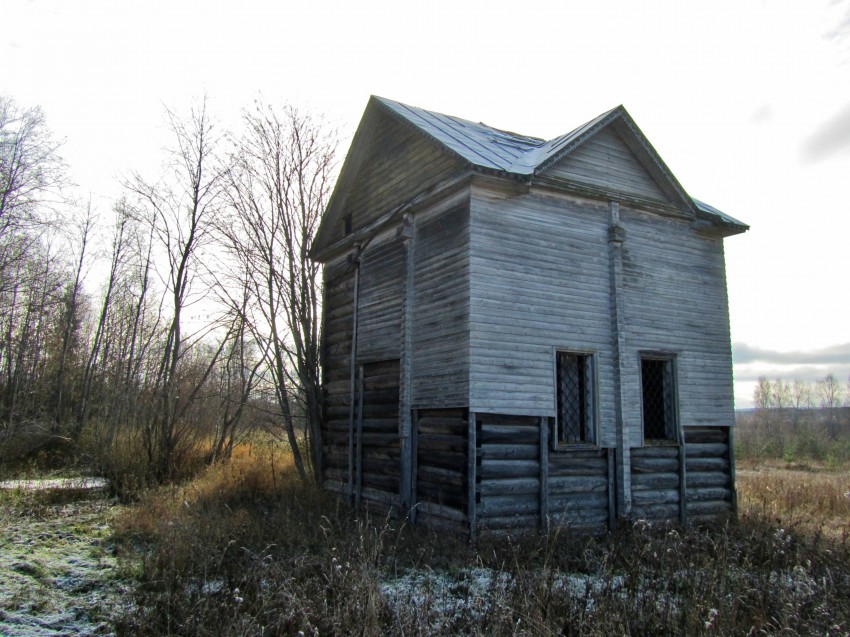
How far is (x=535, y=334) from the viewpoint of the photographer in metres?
9.84

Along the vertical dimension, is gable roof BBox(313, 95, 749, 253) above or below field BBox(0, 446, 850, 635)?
above

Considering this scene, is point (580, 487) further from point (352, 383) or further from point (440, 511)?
point (352, 383)

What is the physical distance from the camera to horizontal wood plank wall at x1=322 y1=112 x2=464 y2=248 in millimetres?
11055

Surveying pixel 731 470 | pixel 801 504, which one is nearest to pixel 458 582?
pixel 731 470

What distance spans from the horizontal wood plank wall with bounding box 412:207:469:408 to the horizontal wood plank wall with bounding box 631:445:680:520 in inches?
143

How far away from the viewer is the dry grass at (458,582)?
539 cm

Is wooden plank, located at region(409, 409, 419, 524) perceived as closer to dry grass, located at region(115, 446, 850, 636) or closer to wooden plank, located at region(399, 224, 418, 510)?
wooden plank, located at region(399, 224, 418, 510)

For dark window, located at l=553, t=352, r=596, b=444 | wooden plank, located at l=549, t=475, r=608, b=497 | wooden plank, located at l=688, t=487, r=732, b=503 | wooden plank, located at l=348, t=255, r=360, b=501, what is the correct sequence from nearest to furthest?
wooden plank, located at l=549, t=475, r=608, b=497 → dark window, located at l=553, t=352, r=596, b=444 → wooden plank, located at l=688, t=487, r=732, b=503 → wooden plank, located at l=348, t=255, r=360, b=501

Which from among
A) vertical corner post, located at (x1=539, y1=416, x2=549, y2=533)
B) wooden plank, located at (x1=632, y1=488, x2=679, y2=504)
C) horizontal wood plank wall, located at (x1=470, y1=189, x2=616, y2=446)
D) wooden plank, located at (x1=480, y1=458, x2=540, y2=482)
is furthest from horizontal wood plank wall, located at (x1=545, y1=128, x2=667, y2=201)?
wooden plank, located at (x1=632, y1=488, x2=679, y2=504)

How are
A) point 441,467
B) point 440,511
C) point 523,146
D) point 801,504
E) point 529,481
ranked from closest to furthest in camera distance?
point 529,481
point 440,511
point 441,467
point 523,146
point 801,504

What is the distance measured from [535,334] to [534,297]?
0.63 metres

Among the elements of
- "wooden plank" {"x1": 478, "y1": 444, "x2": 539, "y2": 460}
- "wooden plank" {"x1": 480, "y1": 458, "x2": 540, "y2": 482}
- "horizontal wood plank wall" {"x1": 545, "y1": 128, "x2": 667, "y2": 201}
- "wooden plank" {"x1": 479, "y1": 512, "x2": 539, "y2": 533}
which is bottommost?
"wooden plank" {"x1": 479, "y1": 512, "x2": 539, "y2": 533}

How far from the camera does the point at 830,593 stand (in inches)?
243

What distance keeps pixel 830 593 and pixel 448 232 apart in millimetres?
6988
